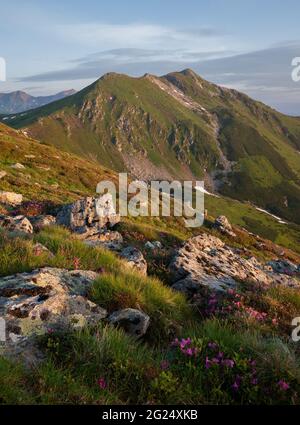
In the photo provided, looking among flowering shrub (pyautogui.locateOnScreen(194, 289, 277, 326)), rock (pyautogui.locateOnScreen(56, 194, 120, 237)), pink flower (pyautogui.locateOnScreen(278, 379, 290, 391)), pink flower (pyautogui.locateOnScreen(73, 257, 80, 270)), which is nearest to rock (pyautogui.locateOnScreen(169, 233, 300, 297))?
flowering shrub (pyautogui.locateOnScreen(194, 289, 277, 326))

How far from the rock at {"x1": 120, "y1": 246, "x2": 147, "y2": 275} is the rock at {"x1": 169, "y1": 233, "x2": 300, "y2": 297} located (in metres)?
0.90

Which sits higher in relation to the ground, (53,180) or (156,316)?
(156,316)

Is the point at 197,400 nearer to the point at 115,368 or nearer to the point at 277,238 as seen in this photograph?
the point at 115,368

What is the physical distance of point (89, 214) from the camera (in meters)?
22.0

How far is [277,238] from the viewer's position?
7790 inches

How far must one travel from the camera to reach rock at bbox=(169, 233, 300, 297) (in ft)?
36.2

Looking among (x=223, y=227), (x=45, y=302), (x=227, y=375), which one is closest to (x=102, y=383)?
(x=227, y=375)

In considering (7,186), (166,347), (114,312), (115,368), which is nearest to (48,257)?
(114,312)

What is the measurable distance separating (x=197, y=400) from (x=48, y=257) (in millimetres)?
5097

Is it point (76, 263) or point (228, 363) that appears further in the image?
point (76, 263)

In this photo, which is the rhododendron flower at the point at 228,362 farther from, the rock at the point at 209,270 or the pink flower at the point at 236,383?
the rock at the point at 209,270

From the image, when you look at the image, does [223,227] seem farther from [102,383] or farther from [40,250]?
[102,383]

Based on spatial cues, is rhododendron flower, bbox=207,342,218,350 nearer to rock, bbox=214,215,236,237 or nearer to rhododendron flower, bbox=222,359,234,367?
rhododendron flower, bbox=222,359,234,367

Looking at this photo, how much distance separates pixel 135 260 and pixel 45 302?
4.77m
